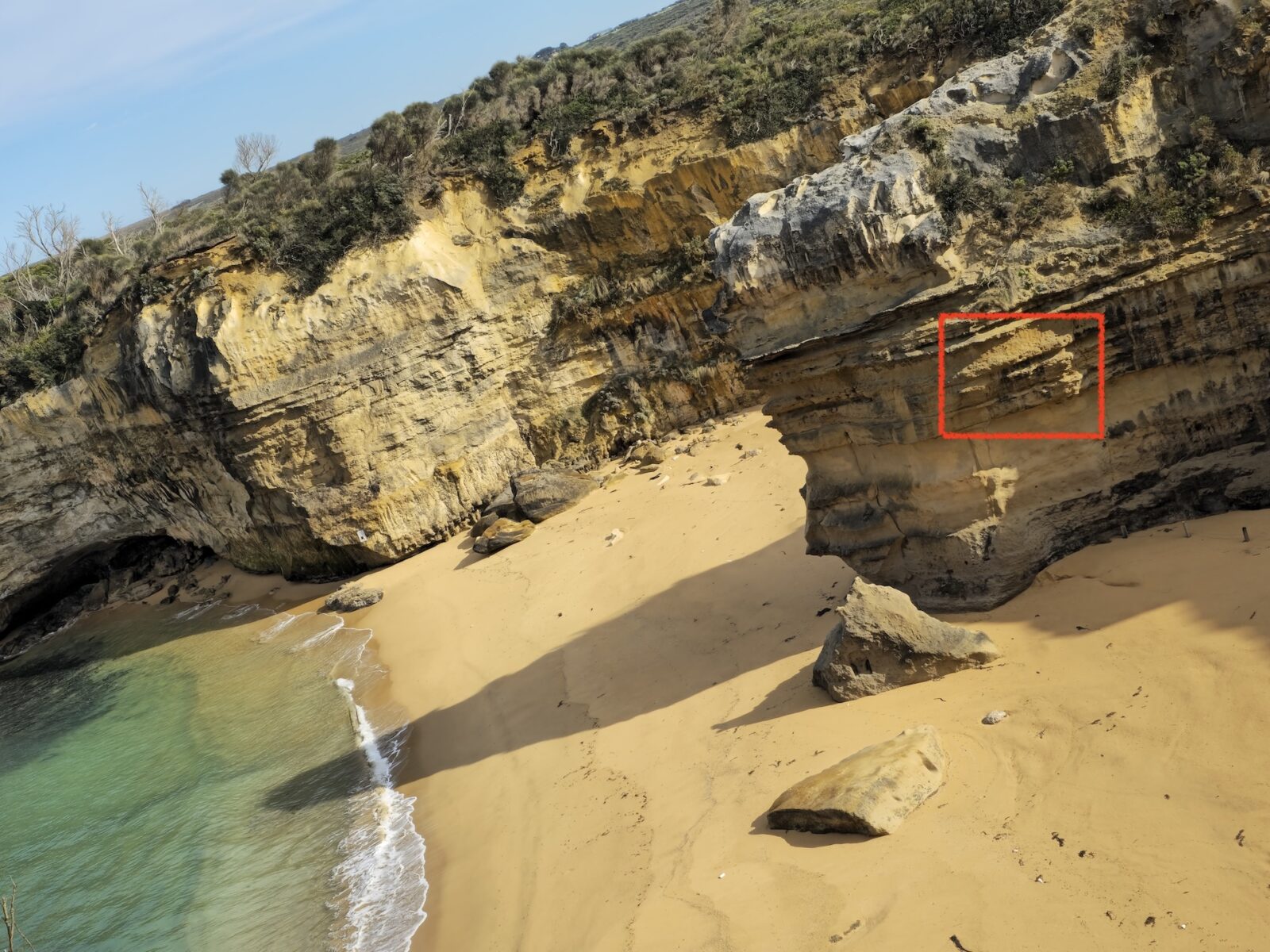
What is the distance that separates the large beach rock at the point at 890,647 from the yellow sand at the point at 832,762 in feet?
0.56

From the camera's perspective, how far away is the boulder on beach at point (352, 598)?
18984 mm

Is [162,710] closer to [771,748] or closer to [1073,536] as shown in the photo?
[771,748]

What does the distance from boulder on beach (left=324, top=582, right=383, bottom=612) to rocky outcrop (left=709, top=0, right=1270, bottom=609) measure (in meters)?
12.1

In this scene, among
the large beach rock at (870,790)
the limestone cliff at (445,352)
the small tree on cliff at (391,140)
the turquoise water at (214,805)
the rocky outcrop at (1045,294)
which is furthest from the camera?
the small tree on cliff at (391,140)

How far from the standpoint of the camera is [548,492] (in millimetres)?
19078

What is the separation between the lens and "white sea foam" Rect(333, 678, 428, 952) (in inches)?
350

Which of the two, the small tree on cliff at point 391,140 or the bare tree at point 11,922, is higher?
the small tree on cliff at point 391,140

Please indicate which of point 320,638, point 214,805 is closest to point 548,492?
point 320,638

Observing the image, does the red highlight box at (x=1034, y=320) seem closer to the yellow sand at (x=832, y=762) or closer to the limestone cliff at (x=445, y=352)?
the yellow sand at (x=832, y=762)

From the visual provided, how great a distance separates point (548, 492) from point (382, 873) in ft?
32.9

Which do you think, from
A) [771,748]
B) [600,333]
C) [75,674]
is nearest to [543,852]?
A: [771,748]

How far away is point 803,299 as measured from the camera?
9.32 metres

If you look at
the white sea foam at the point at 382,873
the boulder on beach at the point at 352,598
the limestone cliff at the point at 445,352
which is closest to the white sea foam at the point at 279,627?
the boulder on beach at the point at 352,598

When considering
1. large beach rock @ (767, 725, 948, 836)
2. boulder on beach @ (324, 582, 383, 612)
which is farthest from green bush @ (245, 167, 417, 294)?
large beach rock @ (767, 725, 948, 836)
